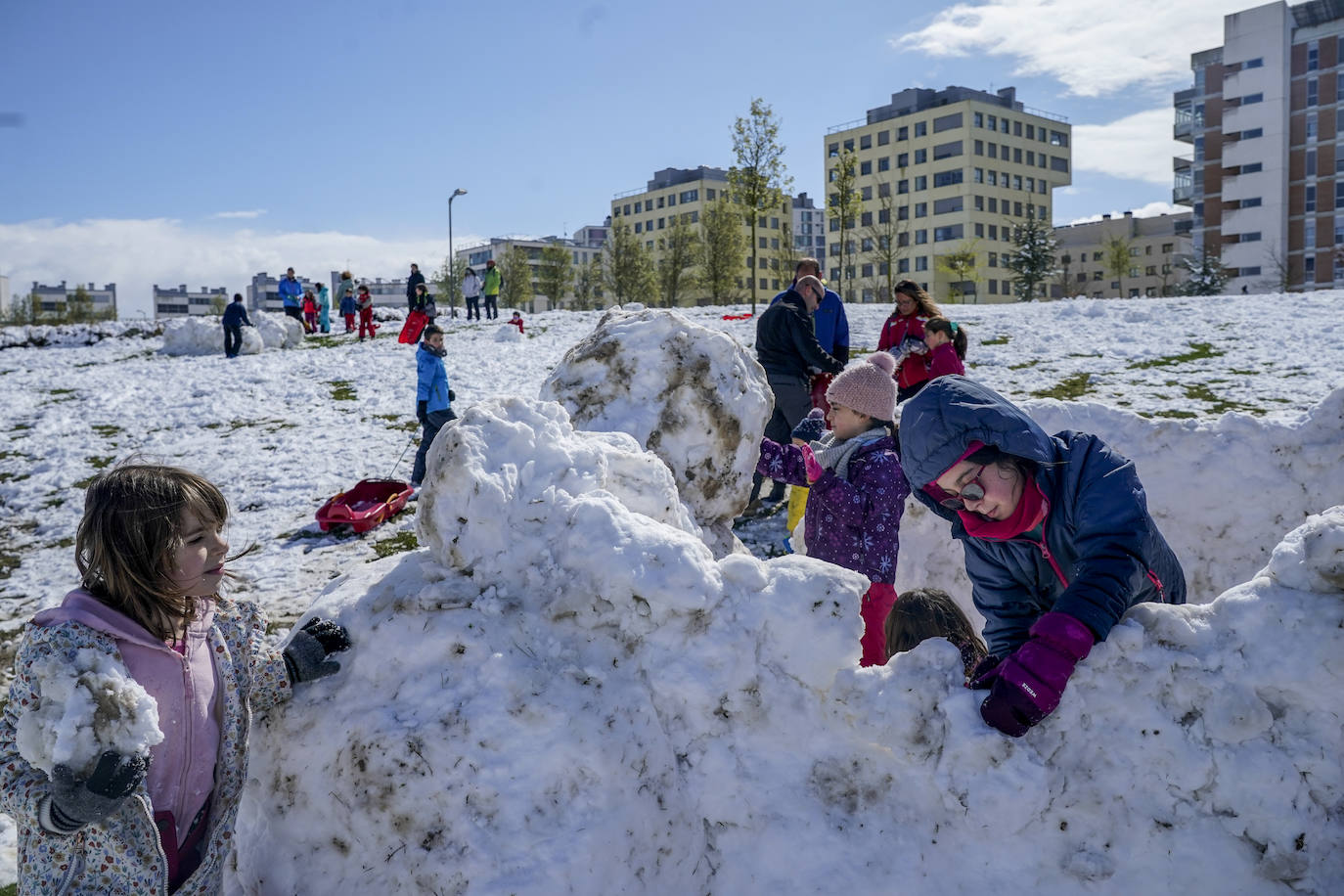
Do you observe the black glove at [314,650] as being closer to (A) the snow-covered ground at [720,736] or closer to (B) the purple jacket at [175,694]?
(A) the snow-covered ground at [720,736]

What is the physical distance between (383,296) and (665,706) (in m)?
144

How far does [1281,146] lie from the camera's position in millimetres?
59812

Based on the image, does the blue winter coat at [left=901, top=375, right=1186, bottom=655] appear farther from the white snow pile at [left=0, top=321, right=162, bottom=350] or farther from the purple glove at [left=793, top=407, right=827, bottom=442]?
the white snow pile at [left=0, top=321, right=162, bottom=350]

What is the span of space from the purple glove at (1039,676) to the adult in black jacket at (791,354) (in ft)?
15.4

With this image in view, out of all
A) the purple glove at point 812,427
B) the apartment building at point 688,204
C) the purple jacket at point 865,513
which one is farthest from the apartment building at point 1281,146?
the purple jacket at point 865,513

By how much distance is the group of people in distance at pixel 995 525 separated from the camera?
1.94 metres

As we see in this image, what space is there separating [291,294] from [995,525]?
26.3 m

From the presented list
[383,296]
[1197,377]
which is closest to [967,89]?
[1197,377]

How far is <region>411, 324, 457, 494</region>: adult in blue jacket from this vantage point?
905cm

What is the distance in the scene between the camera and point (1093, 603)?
1.95 m

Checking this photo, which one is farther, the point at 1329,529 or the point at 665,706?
the point at 665,706

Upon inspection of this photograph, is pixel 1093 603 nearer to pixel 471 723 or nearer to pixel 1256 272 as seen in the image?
pixel 471 723

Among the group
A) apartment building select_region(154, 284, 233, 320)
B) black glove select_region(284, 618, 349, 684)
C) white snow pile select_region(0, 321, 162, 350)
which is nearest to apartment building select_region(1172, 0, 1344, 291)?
white snow pile select_region(0, 321, 162, 350)

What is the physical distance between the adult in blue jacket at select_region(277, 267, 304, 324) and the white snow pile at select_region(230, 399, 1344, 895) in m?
24.6
